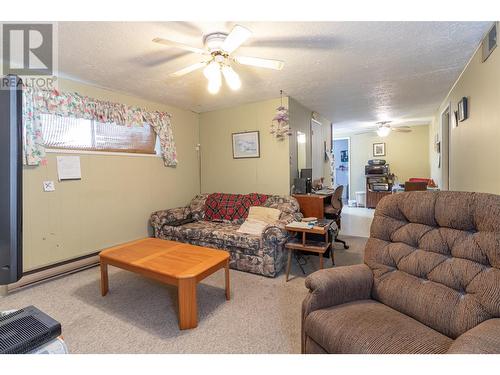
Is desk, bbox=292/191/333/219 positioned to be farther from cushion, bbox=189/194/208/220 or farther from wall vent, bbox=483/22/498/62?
wall vent, bbox=483/22/498/62

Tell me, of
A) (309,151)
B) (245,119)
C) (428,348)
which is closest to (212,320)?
(428,348)

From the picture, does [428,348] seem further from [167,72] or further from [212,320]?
[167,72]

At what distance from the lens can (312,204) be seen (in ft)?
11.9

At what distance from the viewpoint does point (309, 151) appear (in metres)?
4.81

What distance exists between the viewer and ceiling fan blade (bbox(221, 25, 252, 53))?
1662 millimetres

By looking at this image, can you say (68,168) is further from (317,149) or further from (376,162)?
(376,162)

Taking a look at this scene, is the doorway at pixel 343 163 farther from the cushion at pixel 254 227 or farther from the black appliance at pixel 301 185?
the cushion at pixel 254 227

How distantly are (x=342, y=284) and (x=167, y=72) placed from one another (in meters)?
2.73

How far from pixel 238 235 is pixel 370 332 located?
6.54 ft

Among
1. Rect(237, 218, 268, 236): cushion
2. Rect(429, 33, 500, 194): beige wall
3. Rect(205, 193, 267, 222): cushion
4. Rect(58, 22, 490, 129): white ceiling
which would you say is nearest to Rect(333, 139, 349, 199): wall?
Rect(58, 22, 490, 129): white ceiling

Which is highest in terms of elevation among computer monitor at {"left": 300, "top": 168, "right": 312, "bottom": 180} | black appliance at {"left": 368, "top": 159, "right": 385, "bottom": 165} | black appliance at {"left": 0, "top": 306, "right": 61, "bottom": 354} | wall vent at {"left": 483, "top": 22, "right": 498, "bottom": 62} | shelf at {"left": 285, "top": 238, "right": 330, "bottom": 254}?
wall vent at {"left": 483, "top": 22, "right": 498, "bottom": 62}

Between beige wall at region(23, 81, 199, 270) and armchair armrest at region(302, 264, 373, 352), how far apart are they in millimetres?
2960

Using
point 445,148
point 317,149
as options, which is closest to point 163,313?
point 317,149
